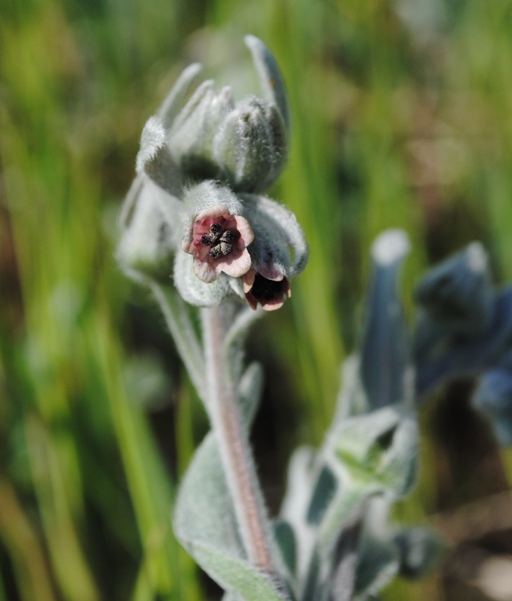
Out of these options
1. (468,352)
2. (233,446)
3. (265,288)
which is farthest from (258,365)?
(468,352)

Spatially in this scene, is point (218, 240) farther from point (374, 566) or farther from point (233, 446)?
point (374, 566)

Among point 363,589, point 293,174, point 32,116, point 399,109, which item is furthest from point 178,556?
point 399,109

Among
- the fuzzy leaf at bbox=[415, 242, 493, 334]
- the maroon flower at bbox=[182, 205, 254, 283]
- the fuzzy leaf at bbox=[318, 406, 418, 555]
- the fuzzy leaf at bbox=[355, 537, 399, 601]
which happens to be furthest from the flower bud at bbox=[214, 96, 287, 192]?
the fuzzy leaf at bbox=[355, 537, 399, 601]

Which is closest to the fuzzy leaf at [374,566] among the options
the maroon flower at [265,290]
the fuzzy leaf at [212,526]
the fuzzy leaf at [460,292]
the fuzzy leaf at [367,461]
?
A: the fuzzy leaf at [367,461]

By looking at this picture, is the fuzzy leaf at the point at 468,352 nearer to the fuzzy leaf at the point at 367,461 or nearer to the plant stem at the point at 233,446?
the fuzzy leaf at the point at 367,461

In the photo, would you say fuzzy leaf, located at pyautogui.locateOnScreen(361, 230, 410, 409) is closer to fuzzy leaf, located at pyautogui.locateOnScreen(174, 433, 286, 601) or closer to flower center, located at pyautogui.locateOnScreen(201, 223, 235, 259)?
fuzzy leaf, located at pyautogui.locateOnScreen(174, 433, 286, 601)

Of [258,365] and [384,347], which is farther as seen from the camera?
[384,347]
